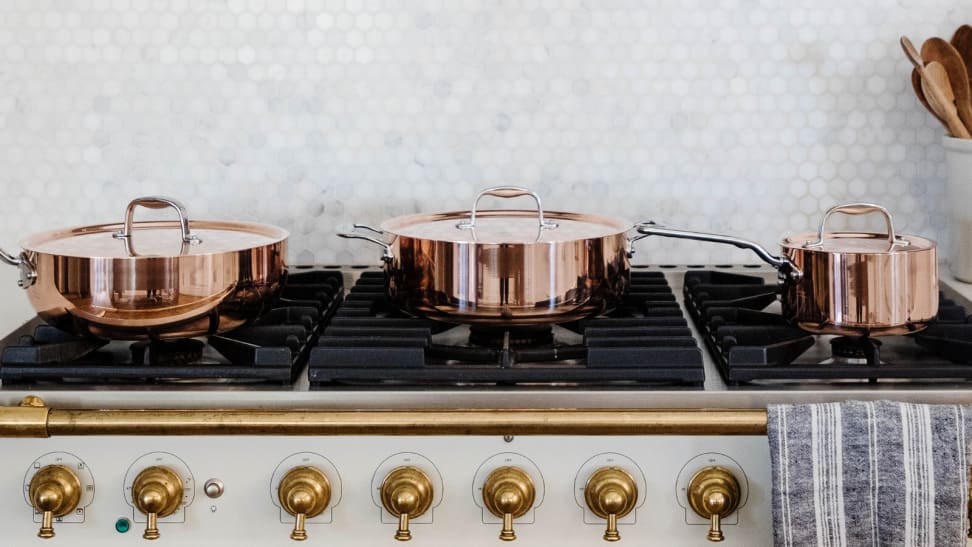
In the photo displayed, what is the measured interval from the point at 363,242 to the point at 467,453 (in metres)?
0.67

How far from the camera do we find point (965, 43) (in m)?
1.57

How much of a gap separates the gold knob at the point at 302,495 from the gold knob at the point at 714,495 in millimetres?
386

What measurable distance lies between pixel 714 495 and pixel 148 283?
2.12ft

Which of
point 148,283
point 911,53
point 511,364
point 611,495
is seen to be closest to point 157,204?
point 148,283

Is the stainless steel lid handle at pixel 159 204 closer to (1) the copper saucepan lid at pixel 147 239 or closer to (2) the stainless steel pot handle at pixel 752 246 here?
(1) the copper saucepan lid at pixel 147 239

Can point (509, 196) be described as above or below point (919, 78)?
below

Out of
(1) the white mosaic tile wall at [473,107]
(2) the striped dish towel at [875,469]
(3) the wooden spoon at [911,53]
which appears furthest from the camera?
(1) the white mosaic tile wall at [473,107]

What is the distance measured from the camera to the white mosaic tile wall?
64.4 inches

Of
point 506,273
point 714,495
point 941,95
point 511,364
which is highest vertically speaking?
point 941,95

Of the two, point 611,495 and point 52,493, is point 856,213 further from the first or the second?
point 52,493

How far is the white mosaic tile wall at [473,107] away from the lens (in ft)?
5.36

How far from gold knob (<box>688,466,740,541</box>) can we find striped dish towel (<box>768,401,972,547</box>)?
0.05m

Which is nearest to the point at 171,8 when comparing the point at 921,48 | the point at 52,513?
the point at 52,513

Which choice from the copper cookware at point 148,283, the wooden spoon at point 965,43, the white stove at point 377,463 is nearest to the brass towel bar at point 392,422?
the white stove at point 377,463
